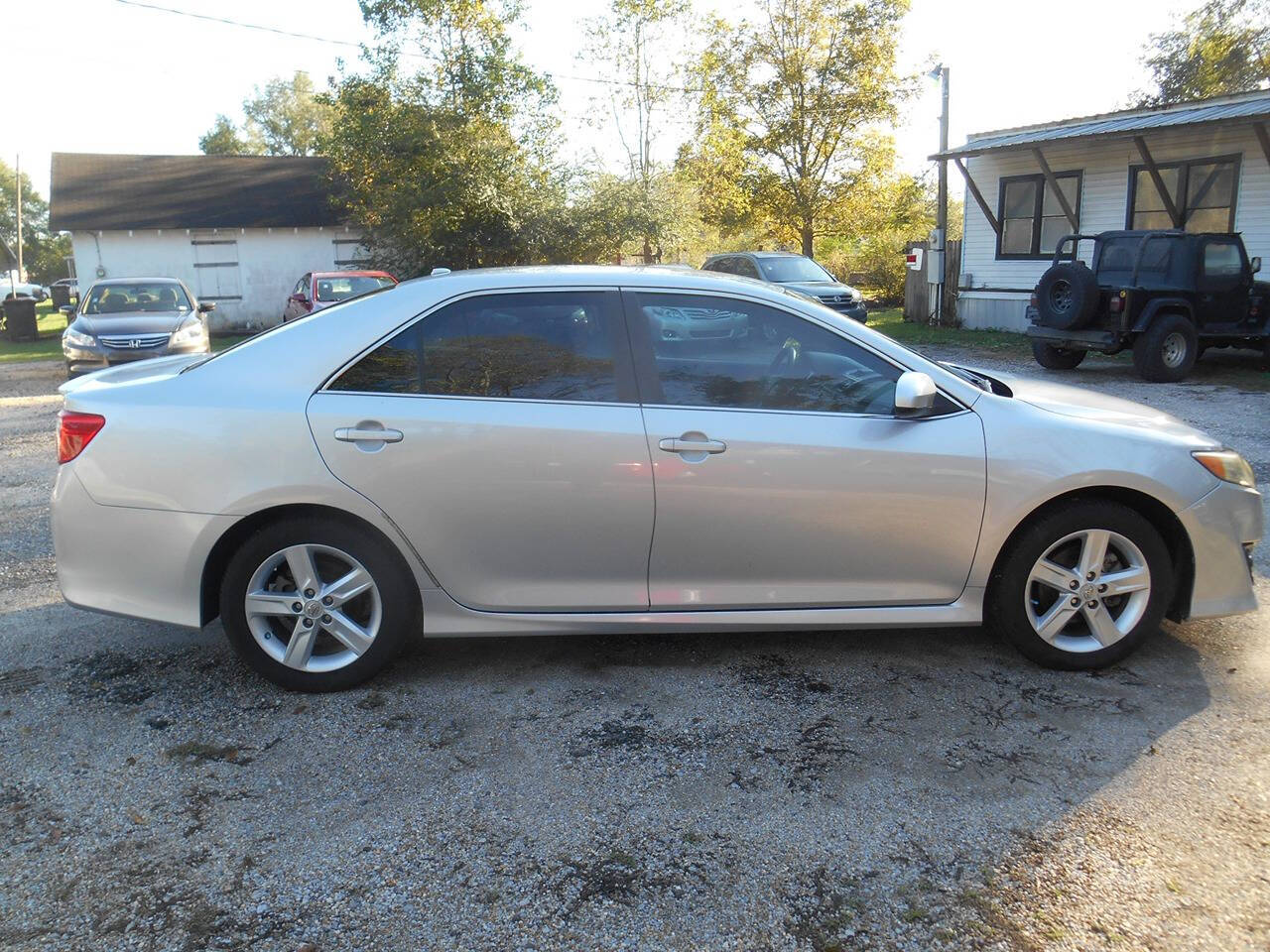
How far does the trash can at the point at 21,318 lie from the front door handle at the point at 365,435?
958 inches

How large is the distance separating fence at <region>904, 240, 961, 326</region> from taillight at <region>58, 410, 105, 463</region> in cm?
2054

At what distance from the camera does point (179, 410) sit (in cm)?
382

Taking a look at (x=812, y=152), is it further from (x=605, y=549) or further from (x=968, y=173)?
(x=605, y=549)

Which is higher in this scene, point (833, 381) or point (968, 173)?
point (968, 173)

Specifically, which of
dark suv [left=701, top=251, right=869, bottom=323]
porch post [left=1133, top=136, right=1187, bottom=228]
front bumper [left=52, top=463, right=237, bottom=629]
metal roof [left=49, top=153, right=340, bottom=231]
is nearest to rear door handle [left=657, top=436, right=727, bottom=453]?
front bumper [left=52, top=463, right=237, bottom=629]

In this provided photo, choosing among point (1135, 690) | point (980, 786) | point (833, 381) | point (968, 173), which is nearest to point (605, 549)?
point (833, 381)

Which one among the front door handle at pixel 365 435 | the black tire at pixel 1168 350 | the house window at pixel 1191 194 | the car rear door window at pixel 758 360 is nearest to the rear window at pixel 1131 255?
the black tire at pixel 1168 350

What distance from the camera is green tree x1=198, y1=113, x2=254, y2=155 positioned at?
60.4 m

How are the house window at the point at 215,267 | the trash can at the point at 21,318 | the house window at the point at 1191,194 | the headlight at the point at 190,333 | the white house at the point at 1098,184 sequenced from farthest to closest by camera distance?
1. the house window at the point at 215,267
2. the trash can at the point at 21,318
3. the house window at the point at 1191,194
4. the white house at the point at 1098,184
5. the headlight at the point at 190,333

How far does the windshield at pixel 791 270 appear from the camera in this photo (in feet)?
61.9

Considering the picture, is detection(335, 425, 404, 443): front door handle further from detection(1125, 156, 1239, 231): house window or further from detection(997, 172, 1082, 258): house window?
detection(997, 172, 1082, 258): house window

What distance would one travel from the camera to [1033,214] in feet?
66.2

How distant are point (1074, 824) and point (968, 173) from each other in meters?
20.1

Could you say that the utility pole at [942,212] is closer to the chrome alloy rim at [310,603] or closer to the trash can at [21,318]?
the chrome alloy rim at [310,603]
